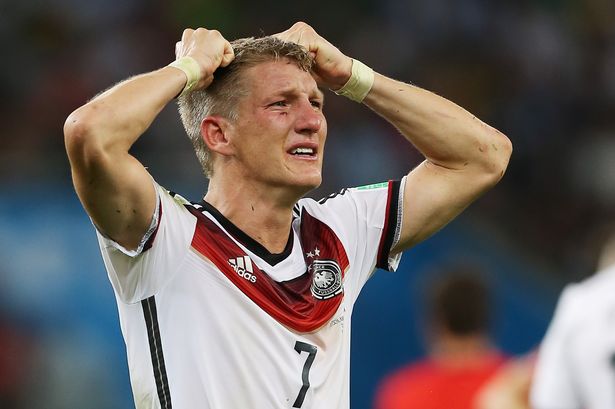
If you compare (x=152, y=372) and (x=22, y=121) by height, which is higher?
(x=22, y=121)

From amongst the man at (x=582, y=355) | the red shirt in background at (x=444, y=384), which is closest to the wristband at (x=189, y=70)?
the red shirt in background at (x=444, y=384)

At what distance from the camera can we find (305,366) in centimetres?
402

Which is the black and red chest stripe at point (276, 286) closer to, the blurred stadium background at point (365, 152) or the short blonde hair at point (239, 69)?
the short blonde hair at point (239, 69)

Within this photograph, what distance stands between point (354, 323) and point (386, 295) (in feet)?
1.07

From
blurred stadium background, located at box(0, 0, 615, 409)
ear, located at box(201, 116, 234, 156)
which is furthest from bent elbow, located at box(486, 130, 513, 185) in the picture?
blurred stadium background, located at box(0, 0, 615, 409)

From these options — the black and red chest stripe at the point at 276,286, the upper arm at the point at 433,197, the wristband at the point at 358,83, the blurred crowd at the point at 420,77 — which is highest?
the blurred crowd at the point at 420,77

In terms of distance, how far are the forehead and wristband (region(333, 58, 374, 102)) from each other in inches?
8.4

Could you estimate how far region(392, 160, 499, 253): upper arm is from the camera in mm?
4496

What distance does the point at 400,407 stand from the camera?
15.8 feet

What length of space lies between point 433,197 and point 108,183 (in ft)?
4.39

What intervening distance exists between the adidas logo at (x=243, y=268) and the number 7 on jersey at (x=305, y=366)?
0.90 feet

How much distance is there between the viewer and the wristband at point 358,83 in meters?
4.54

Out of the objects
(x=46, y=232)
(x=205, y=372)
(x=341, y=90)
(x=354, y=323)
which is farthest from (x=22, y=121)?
(x=205, y=372)

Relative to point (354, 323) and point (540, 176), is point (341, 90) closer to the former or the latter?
point (354, 323)
